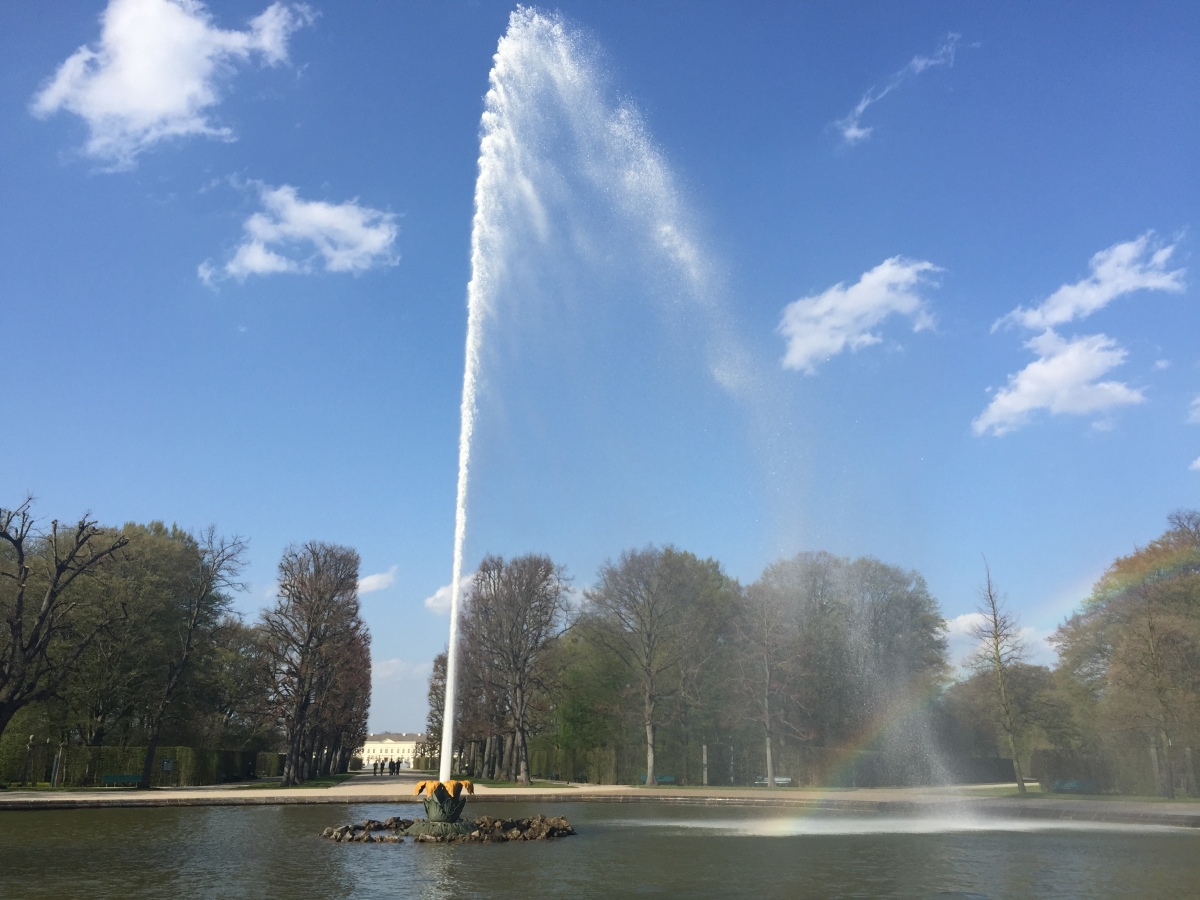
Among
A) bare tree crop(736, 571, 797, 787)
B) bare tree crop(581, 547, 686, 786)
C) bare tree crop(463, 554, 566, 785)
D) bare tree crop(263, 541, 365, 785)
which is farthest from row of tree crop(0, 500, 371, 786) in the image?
bare tree crop(736, 571, 797, 787)

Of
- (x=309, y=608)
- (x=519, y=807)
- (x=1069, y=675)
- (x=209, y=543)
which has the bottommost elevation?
(x=519, y=807)

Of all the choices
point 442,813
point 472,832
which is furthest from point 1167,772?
point 442,813

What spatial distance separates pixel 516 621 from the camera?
2109 inches

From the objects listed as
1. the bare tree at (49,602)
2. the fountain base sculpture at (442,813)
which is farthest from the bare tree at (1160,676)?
the bare tree at (49,602)

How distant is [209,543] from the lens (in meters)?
49.1

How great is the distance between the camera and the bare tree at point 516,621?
52781 millimetres

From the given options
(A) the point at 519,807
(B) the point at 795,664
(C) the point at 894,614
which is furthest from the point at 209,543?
(C) the point at 894,614

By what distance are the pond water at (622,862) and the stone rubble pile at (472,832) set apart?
69 centimetres

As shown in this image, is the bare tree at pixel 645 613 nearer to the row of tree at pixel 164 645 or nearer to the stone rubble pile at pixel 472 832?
the row of tree at pixel 164 645

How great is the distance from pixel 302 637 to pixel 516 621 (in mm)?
12680

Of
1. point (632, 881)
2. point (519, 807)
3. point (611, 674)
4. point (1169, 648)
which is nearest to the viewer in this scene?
point (632, 881)

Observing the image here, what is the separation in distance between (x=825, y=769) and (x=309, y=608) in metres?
32.2

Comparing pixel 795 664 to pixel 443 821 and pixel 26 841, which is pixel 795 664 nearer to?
pixel 443 821

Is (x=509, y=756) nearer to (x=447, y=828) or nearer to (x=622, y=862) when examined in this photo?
(x=447, y=828)
